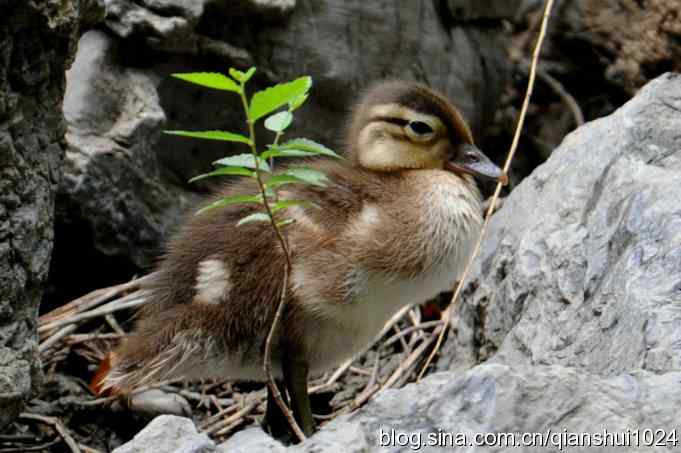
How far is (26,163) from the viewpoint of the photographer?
2.38 m

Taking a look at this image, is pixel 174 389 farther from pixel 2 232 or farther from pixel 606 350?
pixel 606 350

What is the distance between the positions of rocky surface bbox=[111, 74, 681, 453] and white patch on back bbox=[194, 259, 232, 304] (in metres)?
0.70

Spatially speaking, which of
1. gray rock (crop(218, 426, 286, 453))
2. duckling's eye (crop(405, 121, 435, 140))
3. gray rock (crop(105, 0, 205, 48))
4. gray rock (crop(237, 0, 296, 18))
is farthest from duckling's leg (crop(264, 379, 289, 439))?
gray rock (crop(237, 0, 296, 18))

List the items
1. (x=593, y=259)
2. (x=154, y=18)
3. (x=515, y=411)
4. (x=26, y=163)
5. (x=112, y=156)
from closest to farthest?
(x=515, y=411) < (x=26, y=163) < (x=593, y=259) < (x=112, y=156) < (x=154, y=18)

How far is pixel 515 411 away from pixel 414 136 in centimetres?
143

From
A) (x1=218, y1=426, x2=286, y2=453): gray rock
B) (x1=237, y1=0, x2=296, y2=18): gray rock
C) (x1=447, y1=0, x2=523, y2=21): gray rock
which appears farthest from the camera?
(x1=447, y1=0, x2=523, y2=21): gray rock

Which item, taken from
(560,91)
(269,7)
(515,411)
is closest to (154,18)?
(269,7)

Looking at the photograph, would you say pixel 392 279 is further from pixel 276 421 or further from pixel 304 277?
pixel 276 421

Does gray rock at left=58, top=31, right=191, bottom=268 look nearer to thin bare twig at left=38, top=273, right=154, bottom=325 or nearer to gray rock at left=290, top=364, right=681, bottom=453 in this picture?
thin bare twig at left=38, top=273, right=154, bottom=325

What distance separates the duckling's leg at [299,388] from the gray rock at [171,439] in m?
0.90

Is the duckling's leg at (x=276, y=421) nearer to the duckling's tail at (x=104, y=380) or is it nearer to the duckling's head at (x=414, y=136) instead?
the duckling's tail at (x=104, y=380)

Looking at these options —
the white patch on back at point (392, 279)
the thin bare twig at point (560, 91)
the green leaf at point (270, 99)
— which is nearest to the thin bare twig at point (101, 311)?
the white patch on back at point (392, 279)

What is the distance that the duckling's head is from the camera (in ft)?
9.86

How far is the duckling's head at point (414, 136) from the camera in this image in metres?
3.00
